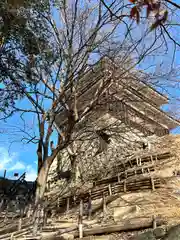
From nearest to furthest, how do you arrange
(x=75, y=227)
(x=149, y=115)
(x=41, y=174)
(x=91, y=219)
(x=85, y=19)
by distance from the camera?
(x=75, y=227), (x=91, y=219), (x=41, y=174), (x=85, y=19), (x=149, y=115)

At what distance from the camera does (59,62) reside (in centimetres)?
806

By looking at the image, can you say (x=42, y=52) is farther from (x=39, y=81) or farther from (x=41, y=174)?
(x=41, y=174)

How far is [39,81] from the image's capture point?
813cm

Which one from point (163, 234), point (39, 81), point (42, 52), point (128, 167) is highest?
point (42, 52)

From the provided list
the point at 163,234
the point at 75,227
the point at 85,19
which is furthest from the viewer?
the point at 85,19

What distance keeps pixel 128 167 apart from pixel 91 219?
390cm

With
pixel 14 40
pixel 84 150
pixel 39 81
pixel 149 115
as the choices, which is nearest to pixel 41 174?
pixel 39 81

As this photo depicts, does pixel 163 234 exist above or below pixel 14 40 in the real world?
below

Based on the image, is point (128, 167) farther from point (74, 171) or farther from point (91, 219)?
point (91, 219)

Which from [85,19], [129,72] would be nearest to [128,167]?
[129,72]

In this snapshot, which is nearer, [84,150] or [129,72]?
[129,72]

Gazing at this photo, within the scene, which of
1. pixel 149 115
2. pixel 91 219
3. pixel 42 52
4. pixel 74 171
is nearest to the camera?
pixel 91 219

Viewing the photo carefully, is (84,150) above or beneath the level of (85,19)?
beneath

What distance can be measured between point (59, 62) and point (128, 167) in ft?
13.0
